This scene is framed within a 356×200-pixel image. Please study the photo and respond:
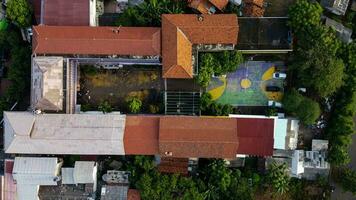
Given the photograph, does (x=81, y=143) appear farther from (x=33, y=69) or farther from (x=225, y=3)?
(x=225, y=3)

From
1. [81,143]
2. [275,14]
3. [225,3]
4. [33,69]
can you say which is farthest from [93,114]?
[275,14]

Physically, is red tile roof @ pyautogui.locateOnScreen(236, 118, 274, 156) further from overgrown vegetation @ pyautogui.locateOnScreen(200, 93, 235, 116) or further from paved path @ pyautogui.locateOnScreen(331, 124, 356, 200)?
paved path @ pyautogui.locateOnScreen(331, 124, 356, 200)

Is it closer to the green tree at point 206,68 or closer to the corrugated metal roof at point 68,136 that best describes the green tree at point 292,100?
the green tree at point 206,68

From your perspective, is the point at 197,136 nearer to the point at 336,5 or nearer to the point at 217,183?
the point at 217,183

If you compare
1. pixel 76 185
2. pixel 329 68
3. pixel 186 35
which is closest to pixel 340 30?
pixel 329 68

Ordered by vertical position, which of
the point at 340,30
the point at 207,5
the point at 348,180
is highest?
the point at 207,5

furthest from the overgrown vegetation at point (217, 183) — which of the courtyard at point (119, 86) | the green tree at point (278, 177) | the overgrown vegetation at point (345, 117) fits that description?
the courtyard at point (119, 86)

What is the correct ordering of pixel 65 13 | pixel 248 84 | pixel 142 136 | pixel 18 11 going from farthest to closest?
1. pixel 248 84
2. pixel 18 11
3. pixel 65 13
4. pixel 142 136
